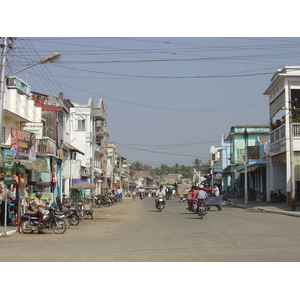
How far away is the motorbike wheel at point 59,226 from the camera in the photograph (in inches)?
706

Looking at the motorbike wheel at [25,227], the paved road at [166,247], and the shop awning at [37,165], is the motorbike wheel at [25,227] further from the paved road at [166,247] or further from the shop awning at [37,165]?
the shop awning at [37,165]

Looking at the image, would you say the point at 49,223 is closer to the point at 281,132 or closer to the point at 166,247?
the point at 166,247

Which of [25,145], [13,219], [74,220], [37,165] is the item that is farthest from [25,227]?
[37,165]

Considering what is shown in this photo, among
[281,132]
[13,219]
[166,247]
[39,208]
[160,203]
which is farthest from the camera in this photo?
[281,132]

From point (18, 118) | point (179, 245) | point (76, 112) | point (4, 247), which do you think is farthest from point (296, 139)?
point (76, 112)

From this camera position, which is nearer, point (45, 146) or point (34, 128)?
point (34, 128)

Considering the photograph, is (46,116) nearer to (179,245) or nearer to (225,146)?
(179,245)

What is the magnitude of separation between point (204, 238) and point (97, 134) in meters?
59.0

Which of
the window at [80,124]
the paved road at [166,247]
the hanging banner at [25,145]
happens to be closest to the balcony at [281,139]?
the paved road at [166,247]

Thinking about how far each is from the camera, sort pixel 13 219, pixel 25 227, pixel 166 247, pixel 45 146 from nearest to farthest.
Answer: pixel 166 247 < pixel 25 227 < pixel 13 219 < pixel 45 146

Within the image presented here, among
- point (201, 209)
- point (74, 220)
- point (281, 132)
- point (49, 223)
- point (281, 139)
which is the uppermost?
point (281, 132)

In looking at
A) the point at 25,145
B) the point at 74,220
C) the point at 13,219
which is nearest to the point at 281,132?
the point at 74,220

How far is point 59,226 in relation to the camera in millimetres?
17984

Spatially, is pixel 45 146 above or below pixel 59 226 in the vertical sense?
above
